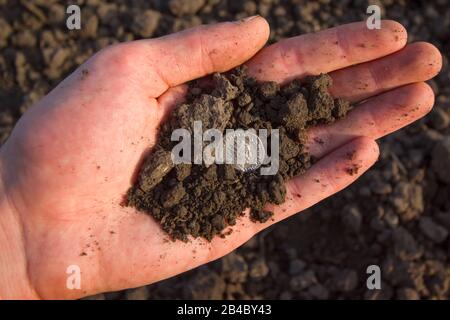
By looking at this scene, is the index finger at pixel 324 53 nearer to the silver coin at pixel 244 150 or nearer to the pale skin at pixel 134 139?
the pale skin at pixel 134 139

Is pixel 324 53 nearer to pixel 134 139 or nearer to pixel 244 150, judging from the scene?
pixel 244 150

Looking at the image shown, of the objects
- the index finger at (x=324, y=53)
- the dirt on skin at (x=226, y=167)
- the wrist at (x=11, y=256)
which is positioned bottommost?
the wrist at (x=11, y=256)

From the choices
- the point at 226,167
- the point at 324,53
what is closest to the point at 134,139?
the point at 226,167

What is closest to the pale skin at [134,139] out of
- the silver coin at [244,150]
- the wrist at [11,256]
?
the wrist at [11,256]

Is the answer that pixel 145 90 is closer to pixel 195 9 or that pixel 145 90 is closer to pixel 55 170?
pixel 55 170

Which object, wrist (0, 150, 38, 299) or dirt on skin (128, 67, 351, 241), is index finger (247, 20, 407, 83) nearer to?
dirt on skin (128, 67, 351, 241)

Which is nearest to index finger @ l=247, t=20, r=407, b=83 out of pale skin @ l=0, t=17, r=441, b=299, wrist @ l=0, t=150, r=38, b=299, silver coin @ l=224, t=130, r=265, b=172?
pale skin @ l=0, t=17, r=441, b=299
